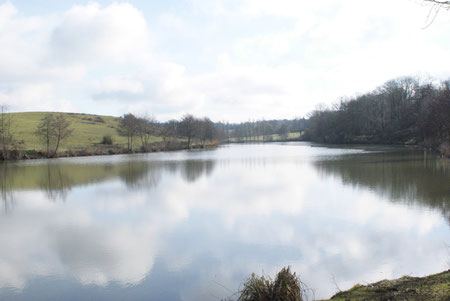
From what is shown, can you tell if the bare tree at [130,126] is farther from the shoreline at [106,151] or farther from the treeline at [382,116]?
the treeline at [382,116]

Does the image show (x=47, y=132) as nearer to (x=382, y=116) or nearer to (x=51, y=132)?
(x=51, y=132)

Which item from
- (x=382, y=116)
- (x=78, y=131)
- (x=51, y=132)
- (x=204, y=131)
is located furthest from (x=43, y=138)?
(x=382, y=116)

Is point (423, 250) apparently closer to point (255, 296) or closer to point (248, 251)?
point (248, 251)

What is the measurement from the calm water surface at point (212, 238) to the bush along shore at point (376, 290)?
0.77 meters

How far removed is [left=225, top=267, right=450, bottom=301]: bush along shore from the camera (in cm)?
378

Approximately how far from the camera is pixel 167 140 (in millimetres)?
58438

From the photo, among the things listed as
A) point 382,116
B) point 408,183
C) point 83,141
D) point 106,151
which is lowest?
point 408,183

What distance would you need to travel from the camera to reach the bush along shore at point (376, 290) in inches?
149

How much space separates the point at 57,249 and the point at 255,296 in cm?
492

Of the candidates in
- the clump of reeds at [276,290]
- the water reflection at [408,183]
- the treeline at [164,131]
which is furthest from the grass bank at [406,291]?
the treeline at [164,131]

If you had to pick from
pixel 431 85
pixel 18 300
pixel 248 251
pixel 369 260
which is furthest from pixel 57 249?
pixel 431 85

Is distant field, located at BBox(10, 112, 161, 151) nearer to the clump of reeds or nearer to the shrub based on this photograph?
the shrub

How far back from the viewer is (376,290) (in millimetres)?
4191

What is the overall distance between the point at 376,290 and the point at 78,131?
57.2 meters
